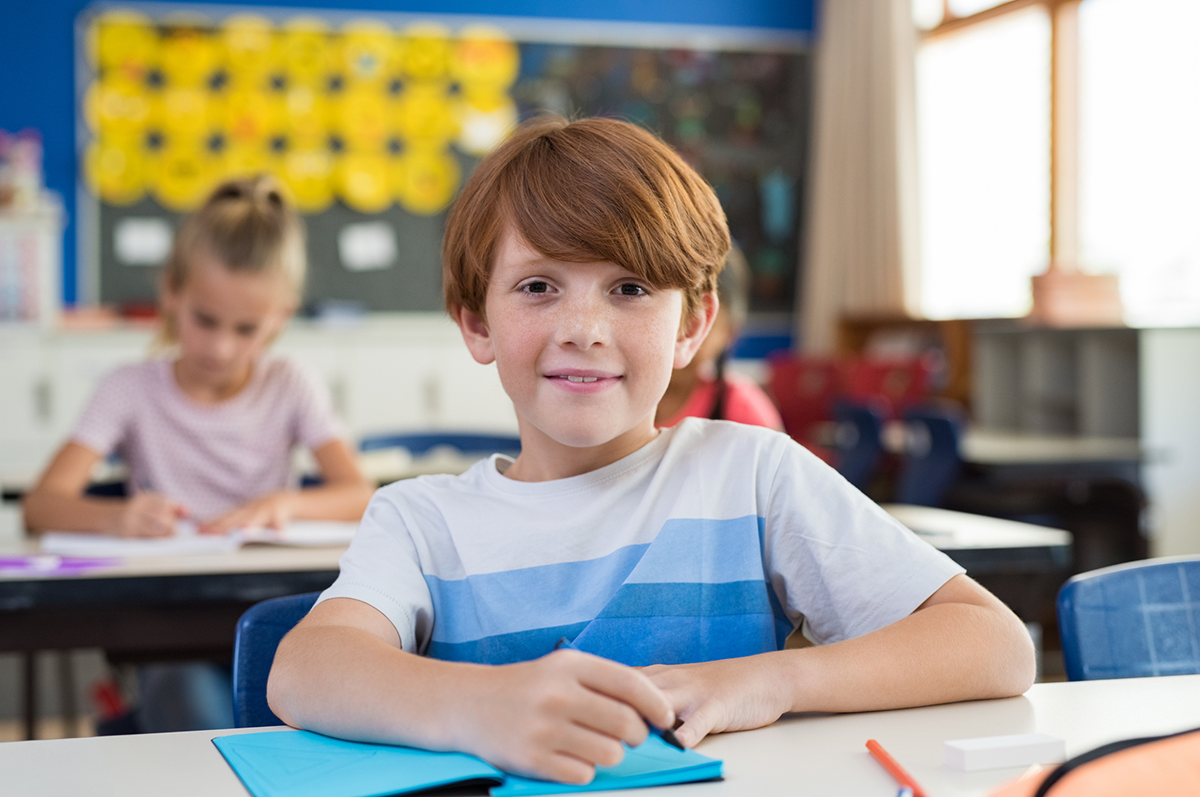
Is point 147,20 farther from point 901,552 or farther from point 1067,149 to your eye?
point 901,552

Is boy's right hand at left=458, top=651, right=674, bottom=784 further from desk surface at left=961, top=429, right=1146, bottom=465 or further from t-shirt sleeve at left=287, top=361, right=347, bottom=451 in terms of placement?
desk surface at left=961, top=429, right=1146, bottom=465

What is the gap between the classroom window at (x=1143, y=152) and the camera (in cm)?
407

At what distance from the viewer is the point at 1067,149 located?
15.5 feet

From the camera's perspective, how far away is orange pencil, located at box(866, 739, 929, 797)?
656 mm

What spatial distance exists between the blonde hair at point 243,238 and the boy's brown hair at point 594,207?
0.99 metres

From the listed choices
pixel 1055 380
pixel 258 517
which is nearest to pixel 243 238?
pixel 258 517

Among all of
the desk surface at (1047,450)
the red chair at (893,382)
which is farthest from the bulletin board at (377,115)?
the desk surface at (1047,450)

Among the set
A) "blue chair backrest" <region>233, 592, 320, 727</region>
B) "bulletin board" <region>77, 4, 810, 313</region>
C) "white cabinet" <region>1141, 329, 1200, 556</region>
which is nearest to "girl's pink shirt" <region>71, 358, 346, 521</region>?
"blue chair backrest" <region>233, 592, 320, 727</region>

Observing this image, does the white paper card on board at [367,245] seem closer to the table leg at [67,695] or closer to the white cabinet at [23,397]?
the white cabinet at [23,397]

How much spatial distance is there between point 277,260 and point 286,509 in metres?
0.43

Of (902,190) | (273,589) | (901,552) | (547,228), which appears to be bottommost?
(273,589)

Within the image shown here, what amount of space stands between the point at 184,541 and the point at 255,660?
0.67m

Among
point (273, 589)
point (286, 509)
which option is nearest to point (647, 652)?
point (273, 589)

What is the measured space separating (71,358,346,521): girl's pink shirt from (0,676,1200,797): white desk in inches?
50.3
